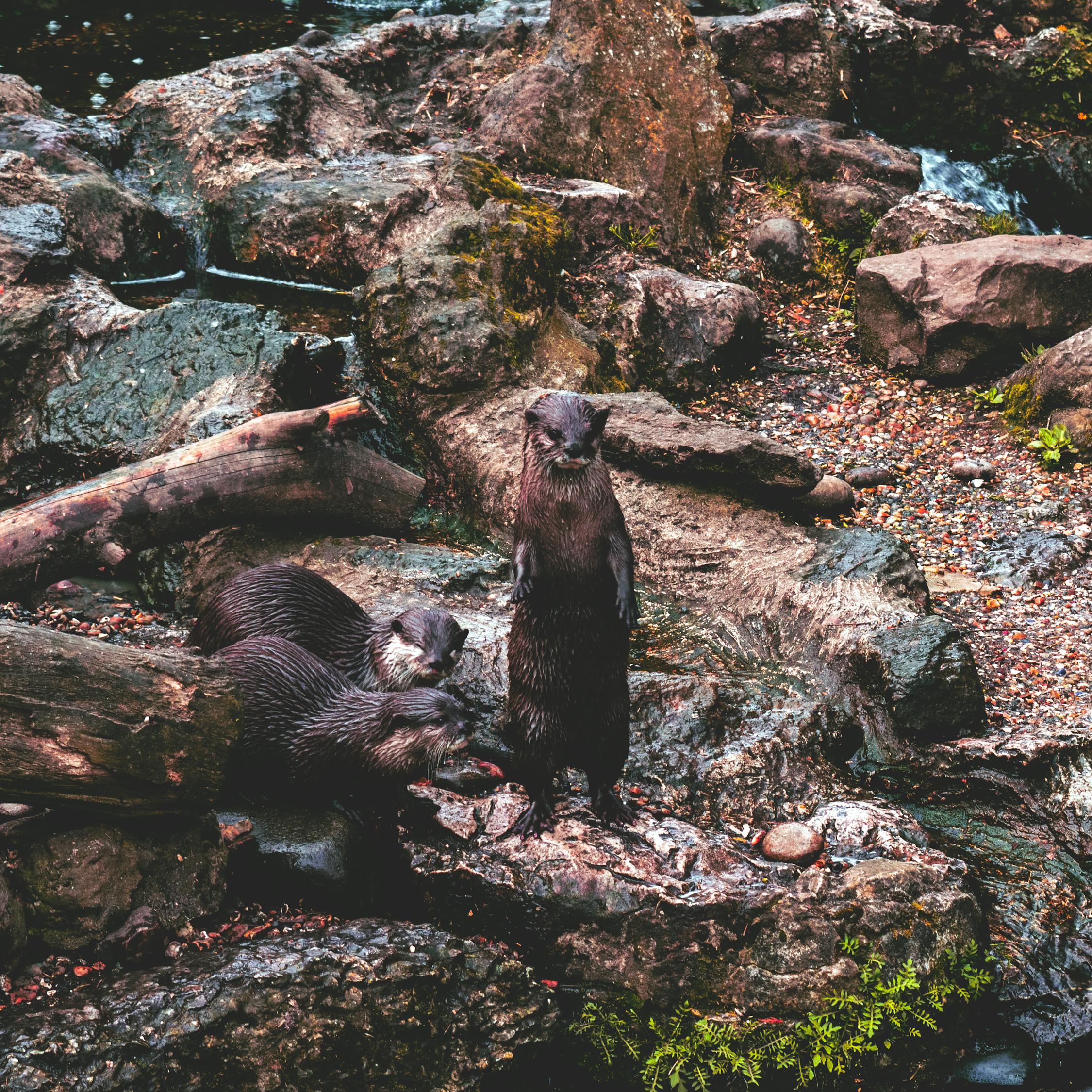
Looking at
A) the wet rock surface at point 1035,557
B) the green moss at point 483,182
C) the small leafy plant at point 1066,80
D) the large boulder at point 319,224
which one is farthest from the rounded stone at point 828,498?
the small leafy plant at point 1066,80

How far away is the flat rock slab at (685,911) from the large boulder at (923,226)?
5871 millimetres

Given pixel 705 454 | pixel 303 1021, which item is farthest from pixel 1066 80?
pixel 303 1021

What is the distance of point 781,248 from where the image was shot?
8773mm

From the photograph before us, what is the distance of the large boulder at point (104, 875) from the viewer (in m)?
3.39

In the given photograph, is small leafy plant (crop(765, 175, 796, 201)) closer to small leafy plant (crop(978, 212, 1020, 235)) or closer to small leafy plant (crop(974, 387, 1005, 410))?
small leafy plant (crop(978, 212, 1020, 235))

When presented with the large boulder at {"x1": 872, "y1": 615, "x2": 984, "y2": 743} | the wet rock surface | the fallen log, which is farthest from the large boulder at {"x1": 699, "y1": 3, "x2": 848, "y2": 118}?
the large boulder at {"x1": 872, "y1": 615, "x2": 984, "y2": 743}

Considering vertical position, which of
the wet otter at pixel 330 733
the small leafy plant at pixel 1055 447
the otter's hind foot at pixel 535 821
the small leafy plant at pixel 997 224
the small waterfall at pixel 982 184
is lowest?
the otter's hind foot at pixel 535 821

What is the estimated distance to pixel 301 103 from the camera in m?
8.90

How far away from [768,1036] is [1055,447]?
4.57m

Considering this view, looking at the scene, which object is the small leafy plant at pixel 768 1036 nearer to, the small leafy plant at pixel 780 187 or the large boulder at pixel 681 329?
the large boulder at pixel 681 329

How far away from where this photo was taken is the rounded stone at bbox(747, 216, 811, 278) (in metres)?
8.78

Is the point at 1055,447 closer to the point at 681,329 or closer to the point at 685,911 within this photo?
the point at 681,329

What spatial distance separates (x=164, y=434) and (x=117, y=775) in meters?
3.15

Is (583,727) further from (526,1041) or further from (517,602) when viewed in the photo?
(526,1041)
